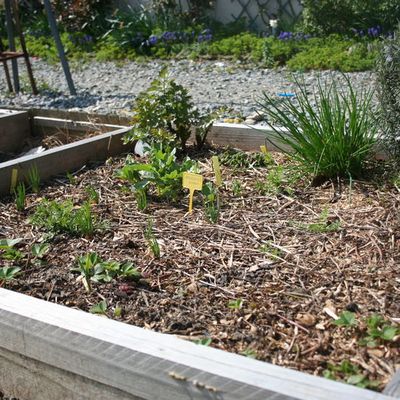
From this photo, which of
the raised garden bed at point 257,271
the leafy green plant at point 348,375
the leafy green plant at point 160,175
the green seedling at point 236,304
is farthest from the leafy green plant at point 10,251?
the leafy green plant at point 348,375

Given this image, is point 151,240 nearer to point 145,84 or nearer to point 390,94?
point 390,94

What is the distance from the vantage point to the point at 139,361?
2.00 meters

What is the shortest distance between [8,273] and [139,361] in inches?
37.0

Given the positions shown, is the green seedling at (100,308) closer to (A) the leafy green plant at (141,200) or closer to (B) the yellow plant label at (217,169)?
(A) the leafy green plant at (141,200)

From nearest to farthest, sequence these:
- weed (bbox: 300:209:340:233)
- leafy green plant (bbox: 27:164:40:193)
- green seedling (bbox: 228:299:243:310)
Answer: green seedling (bbox: 228:299:243:310) < weed (bbox: 300:209:340:233) < leafy green plant (bbox: 27:164:40:193)

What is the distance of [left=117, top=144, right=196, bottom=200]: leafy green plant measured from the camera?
11.6 ft

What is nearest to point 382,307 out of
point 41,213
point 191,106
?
point 41,213

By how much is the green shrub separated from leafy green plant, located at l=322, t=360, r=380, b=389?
5.17ft

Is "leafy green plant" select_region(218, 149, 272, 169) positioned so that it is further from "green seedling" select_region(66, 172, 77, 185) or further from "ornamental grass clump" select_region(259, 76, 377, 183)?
"green seedling" select_region(66, 172, 77, 185)

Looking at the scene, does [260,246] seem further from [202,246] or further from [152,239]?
[152,239]

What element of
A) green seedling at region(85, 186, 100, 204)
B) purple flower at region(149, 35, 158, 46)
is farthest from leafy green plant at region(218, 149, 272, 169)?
purple flower at region(149, 35, 158, 46)

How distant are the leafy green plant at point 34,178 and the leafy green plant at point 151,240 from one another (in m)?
0.81

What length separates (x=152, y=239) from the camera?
308cm

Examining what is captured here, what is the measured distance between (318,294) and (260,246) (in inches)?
18.8
